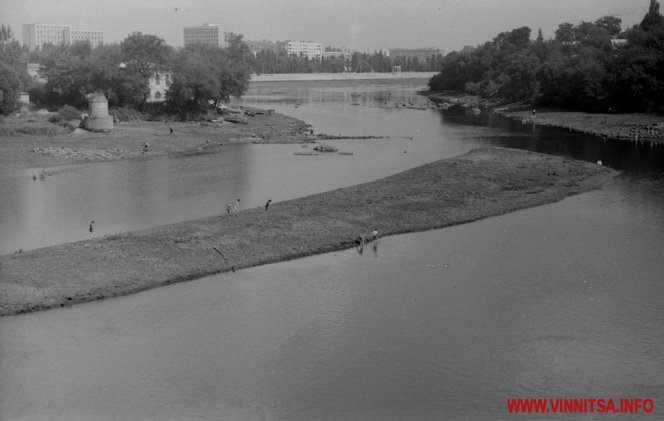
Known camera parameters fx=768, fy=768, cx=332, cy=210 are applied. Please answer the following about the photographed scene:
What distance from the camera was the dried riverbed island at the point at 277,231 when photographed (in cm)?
2942

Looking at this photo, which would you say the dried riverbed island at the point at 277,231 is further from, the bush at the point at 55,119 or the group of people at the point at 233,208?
the bush at the point at 55,119

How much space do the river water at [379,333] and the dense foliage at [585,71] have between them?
5443cm

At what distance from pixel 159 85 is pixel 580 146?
1908 inches

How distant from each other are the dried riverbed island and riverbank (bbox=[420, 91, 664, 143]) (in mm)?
25416

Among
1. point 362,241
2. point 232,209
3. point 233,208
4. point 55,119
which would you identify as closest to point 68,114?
point 55,119

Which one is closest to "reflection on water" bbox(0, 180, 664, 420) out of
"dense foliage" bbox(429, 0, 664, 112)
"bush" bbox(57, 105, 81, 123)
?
"bush" bbox(57, 105, 81, 123)

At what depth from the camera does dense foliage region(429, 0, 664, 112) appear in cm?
9162

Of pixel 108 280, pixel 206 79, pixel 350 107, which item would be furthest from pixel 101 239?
pixel 350 107

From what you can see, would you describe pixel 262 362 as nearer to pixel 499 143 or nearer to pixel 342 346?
pixel 342 346

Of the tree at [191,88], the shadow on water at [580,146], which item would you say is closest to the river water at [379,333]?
the shadow on water at [580,146]

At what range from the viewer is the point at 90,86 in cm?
8288

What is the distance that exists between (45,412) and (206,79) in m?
69.4

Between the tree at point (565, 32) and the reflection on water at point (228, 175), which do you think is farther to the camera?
the tree at point (565, 32)

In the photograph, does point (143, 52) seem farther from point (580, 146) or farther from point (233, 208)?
point (233, 208)
